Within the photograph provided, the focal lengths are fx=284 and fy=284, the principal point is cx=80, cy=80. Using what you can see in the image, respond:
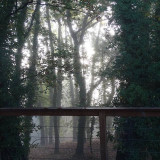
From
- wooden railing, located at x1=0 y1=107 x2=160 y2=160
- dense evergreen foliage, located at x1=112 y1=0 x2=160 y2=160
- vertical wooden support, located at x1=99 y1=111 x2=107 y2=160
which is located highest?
dense evergreen foliage, located at x1=112 y1=0 x2=160 y2=160

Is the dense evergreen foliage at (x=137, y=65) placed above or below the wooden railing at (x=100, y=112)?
above

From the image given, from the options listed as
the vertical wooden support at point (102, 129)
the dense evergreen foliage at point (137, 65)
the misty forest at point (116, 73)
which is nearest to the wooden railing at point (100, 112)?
the vertical wooden support at point (102, 129)

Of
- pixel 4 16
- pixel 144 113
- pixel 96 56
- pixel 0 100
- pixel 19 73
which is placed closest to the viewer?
pixel 144 113

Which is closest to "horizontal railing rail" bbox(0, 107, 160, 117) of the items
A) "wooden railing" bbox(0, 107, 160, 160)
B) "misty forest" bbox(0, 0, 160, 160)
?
"wooden railing" bbox(0, 107, 160, 160)

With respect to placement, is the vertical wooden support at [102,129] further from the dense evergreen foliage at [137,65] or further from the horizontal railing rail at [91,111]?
the dense evergreen foliage at [137,65]

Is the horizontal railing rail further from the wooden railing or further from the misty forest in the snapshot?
the misty forest

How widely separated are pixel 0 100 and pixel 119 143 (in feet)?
12.7

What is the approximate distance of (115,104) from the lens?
1002cm

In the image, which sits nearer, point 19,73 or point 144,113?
point 144,113

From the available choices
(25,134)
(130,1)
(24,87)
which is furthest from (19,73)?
(130,1)

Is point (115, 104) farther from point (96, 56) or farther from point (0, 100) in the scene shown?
point (96, 56)

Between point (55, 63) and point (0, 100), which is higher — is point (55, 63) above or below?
above

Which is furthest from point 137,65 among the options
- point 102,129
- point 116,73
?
point 102,129

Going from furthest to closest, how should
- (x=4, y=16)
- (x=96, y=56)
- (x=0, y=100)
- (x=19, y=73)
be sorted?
(x=96, y=56)
(x=19, y=73)
(x=4, y=16)
(x=0, y=100)
